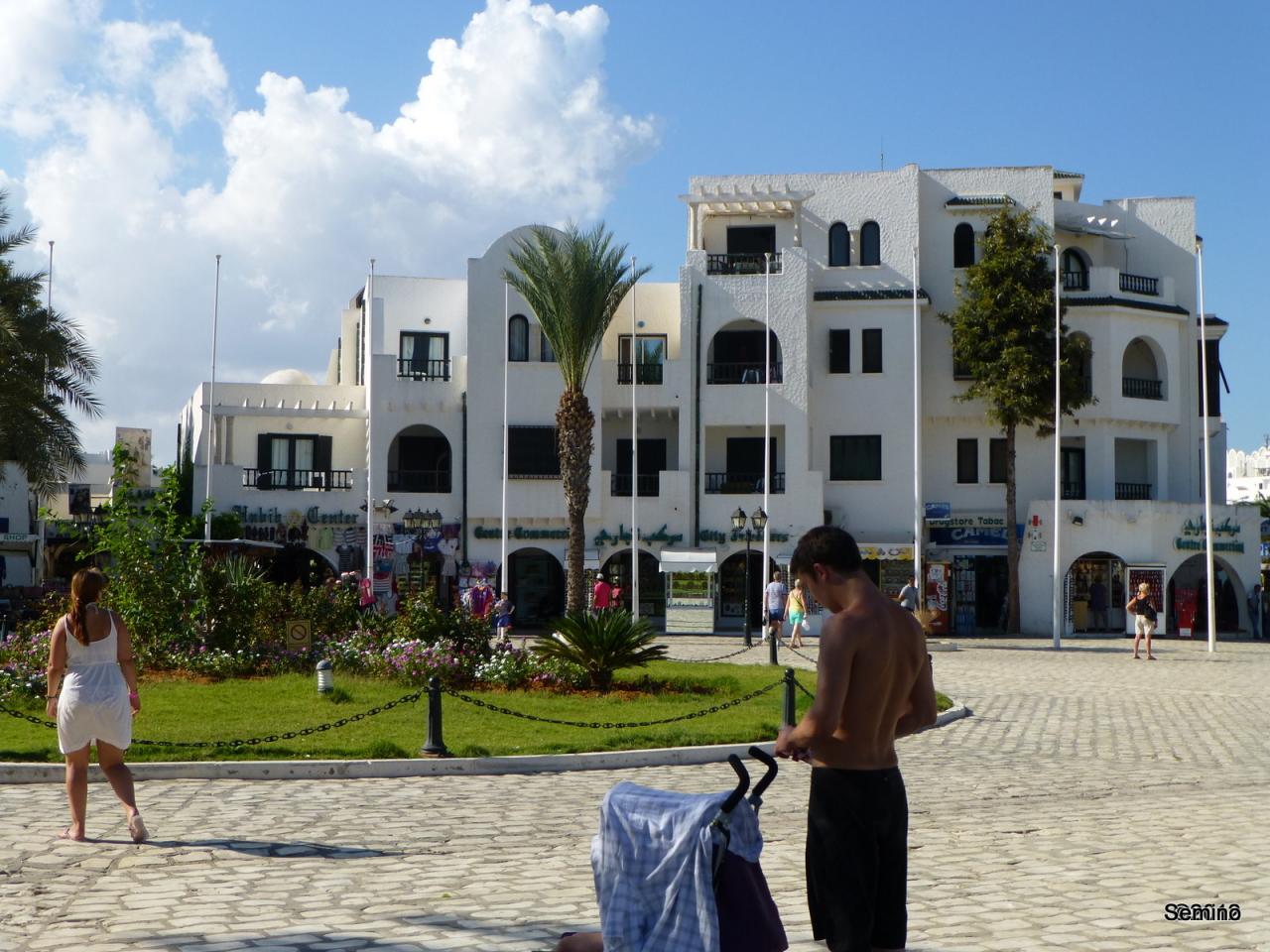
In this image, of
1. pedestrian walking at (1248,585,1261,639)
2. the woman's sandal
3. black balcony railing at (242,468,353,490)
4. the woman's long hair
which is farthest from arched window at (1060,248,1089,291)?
the woman's sandal

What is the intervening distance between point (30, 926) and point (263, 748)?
634cm

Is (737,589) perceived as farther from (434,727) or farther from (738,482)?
(434,727)

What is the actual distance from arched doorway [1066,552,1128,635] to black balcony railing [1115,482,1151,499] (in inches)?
107

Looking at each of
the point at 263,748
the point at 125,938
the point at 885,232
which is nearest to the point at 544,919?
the point at 125,938

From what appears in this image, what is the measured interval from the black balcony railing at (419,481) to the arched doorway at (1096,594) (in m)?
18.4

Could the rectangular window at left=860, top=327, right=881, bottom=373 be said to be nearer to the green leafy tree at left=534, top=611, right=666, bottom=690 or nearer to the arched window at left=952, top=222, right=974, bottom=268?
the arched window at left=952, top=222, right=974, bottom=268

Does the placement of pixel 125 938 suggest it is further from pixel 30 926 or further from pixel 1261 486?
pixel 1261 486

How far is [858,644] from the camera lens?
16.9 feet

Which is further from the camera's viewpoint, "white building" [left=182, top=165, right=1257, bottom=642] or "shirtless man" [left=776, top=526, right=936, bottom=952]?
"white building" [left=182, top=165, right=1257, bottom=642]

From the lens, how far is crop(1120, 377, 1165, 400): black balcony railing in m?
42.9

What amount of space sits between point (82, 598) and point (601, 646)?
1075 centimetres

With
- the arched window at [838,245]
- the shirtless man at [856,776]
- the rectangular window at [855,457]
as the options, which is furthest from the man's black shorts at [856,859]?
the arched window at [838,245]

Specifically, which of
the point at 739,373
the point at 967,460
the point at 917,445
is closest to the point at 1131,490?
the point at 967,460

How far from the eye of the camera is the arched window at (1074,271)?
142 ft
